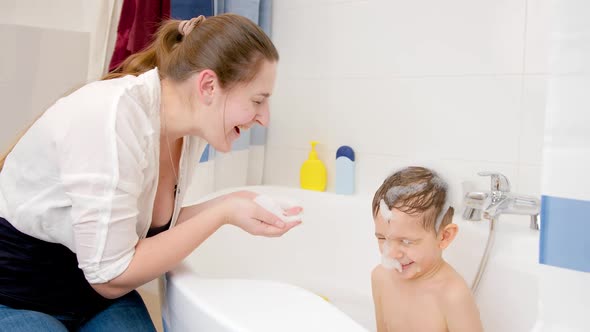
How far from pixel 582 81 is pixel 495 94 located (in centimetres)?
119

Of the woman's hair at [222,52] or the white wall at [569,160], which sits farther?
the woman's hair at [222,52]

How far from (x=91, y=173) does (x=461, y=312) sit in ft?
2.90

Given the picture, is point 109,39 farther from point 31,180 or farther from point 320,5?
point 31,180

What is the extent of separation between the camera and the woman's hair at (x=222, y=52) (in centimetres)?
116

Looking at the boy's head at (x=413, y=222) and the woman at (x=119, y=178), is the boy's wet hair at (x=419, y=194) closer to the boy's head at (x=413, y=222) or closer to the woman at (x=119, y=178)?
the boy's head at (x=413, y=222)

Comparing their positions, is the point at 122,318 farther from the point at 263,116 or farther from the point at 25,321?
the point at 263,116

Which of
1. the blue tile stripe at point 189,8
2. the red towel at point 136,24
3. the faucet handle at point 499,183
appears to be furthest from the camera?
the blue tile stripe at point 189,8

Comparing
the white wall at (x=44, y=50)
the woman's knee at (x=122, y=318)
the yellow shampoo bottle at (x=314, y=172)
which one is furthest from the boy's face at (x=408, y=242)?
the white wall at (x=44, y=50)

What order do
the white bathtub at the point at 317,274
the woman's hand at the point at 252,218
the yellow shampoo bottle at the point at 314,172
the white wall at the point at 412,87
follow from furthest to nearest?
the yellow shampoo bottle at the point at 314,172, the white wall at the point at 412,87, the woman's hand at the point at 252,218, the white bathtub at the point at 317,274

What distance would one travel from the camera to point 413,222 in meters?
1.25

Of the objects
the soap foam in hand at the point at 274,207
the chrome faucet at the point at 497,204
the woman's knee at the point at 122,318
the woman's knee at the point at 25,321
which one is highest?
the chrome faucet at the point at 497,204

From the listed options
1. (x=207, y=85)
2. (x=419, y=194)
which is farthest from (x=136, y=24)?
(x=419, y=194)

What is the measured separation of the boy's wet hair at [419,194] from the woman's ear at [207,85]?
0.50 metres

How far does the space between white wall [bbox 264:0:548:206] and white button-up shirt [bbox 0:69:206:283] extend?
2.62 ft
